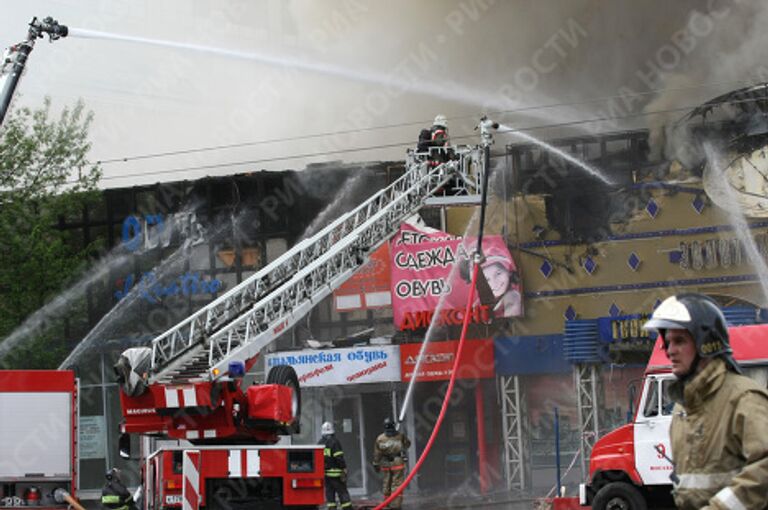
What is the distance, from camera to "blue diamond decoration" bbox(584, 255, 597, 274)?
2219cm

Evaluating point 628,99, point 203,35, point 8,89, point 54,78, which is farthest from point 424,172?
point 54,78

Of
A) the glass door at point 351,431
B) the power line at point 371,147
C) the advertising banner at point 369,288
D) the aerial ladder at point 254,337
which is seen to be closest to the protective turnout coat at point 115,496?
the aerial ladder at point 254,337

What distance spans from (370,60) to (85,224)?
6.97 m

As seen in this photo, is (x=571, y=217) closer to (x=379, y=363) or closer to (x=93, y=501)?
(x=379, y=363)

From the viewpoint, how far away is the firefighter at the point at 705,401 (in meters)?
3.87

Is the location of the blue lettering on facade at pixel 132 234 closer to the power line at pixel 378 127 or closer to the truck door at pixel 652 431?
the power line at pixel 378 127

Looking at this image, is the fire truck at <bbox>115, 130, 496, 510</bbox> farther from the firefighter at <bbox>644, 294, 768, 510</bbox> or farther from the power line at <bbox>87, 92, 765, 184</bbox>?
the firefighter at <bbox>644, 294, 768, 510</bbox>

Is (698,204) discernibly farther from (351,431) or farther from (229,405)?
(229,405)

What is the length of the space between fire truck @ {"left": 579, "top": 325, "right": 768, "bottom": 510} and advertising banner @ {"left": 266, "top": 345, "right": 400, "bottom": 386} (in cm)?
1026

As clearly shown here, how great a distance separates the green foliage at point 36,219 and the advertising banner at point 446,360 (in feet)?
22.3

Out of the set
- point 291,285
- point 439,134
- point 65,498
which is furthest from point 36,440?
point 439,134

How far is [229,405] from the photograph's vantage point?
12203 mm

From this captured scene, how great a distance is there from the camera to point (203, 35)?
1112 inches

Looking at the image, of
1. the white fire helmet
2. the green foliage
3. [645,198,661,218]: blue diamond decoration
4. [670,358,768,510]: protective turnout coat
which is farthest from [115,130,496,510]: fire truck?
the green foliage
